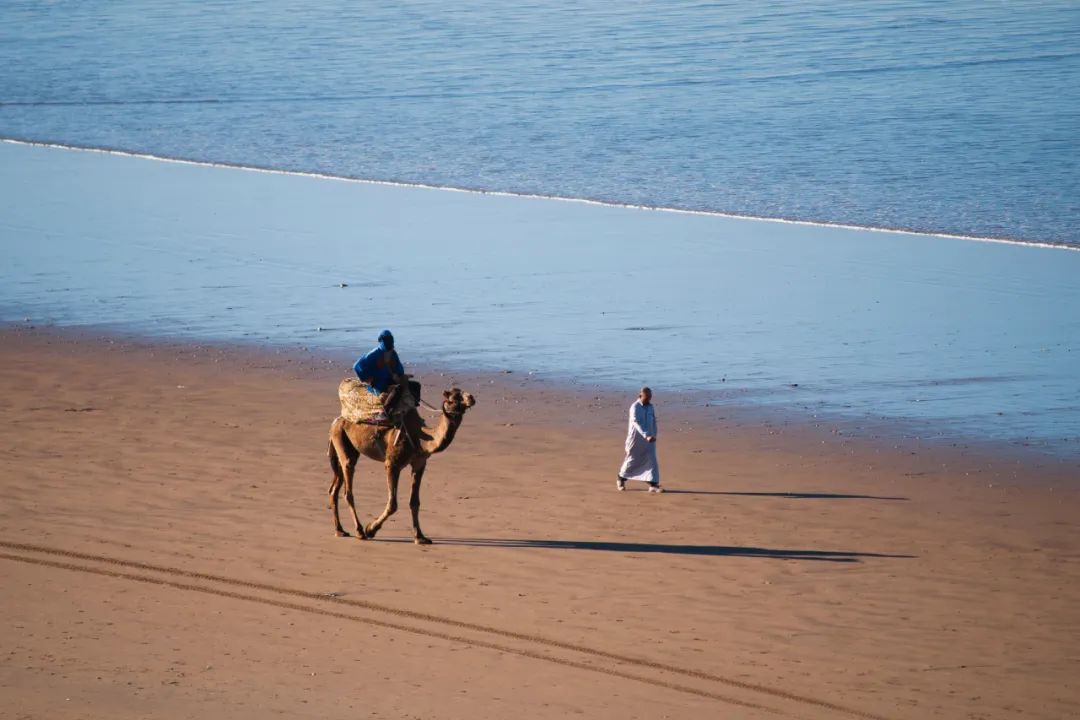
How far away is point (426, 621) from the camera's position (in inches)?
552

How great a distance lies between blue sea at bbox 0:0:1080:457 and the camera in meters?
24.8

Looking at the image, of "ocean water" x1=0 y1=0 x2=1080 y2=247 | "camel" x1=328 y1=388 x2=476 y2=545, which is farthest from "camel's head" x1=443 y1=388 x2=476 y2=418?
"ocean water" x1=0 y1=0 x2=1080 y2=247

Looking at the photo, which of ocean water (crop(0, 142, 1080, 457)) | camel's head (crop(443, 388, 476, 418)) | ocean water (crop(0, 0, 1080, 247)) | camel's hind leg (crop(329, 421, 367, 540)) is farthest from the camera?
ocean water (crop(0, 0, 1080, 247))

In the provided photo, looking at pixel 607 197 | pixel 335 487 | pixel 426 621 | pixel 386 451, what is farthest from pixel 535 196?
pixel 426 621

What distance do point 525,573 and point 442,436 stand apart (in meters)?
1.43

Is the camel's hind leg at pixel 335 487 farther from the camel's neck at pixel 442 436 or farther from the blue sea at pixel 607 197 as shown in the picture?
the blue sea at pixel 607 197

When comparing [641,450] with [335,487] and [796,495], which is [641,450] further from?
[335,487]

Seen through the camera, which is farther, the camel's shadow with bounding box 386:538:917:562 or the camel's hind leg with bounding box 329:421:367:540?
the camel's hind leg with bounding box 329:421:367:540

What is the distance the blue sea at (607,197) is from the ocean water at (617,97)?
21 centimetres

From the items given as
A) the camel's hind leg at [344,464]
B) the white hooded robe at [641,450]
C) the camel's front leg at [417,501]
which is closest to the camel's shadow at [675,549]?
the camel's front leg at [417,501]

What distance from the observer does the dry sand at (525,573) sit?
41.3ft

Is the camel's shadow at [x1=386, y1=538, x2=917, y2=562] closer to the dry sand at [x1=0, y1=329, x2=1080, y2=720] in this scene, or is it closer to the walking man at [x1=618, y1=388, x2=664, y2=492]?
the dry sand at [x1=0, y1=329, x2=1080, y2=720]

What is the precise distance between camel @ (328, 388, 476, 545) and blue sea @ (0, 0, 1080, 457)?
672 centimetres

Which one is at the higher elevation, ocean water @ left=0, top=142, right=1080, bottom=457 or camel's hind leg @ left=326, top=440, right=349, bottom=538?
ocean water @ left=0, top=142, right=1080, bottom=457
